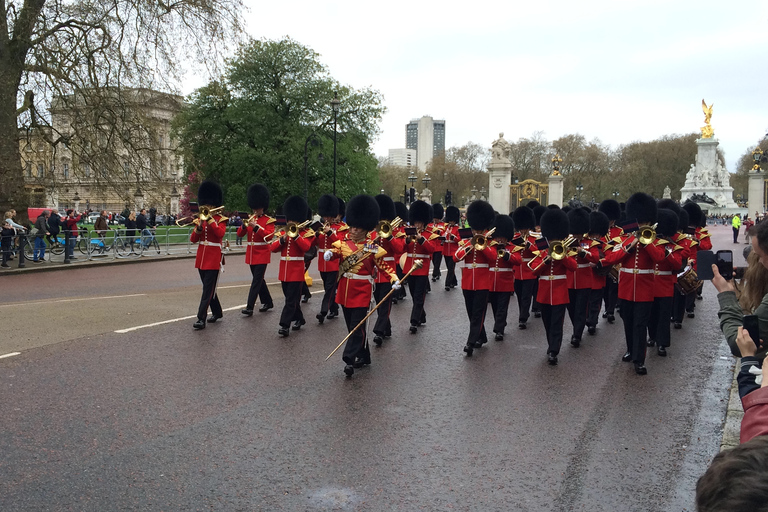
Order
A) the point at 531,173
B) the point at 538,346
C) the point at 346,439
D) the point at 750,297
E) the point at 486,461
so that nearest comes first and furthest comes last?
1. the point at 750,297
2. the point at 486,461
3. the point at 346,439
4. the point at 538,346
5. the point at 531,173

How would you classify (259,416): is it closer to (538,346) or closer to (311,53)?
(538,346)

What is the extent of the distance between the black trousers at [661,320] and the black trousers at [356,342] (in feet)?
11.3

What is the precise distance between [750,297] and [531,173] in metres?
83.4

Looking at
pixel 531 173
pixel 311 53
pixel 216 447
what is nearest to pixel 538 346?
pixel 216 447

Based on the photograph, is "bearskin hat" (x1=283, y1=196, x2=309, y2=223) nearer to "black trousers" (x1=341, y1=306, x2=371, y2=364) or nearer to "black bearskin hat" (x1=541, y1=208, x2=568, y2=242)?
"black trousers" (x1=341, y1=306, x2=371, y2=364)

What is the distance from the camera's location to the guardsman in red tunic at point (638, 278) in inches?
300

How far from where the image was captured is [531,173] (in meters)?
85.1

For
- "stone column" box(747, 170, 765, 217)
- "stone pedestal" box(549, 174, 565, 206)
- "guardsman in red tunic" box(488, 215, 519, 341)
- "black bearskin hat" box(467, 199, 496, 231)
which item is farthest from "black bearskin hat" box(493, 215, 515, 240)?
"stone column" box(747, 170, 765, 217)

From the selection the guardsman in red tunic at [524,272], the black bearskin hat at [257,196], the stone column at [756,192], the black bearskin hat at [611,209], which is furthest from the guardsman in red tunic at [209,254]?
the stone column at [756,192]

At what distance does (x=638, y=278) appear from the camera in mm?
7805

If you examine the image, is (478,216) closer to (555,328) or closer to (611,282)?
(555,328)

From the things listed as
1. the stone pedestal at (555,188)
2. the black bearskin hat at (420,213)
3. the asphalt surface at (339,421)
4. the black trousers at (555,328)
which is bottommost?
the asphalt surface at (339,421)

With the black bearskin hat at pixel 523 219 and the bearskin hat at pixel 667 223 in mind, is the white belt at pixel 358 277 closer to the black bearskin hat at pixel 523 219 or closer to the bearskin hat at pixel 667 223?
the bearskin hat at pixel 667 223

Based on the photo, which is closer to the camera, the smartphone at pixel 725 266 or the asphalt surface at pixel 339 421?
the smartphone at pixel 725 266
